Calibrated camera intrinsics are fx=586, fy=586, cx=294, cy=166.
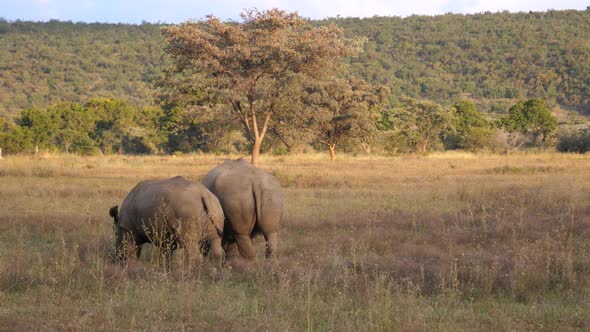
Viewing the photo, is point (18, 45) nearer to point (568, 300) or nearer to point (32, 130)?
point (32, 130)

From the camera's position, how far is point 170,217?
7.57m

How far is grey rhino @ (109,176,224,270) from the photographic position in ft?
24.7

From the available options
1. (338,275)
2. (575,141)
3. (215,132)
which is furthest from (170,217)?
(215,132)

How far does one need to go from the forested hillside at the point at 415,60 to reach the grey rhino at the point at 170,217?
75348 mm

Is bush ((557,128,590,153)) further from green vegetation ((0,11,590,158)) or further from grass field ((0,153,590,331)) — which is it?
grass field ((0,153,590,331))

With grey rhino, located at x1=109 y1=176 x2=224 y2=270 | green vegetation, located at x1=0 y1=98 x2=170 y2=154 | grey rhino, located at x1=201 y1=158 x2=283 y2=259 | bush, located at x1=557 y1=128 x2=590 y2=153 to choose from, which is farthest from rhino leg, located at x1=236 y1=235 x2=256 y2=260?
green vegetation, located at x1=0 y1=98 x2=170 y2=154

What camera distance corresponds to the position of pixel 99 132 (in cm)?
5403

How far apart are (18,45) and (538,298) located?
132 m

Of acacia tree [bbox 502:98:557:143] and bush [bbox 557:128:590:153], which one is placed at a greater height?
acacia tree [bbox 502:98:557:143]

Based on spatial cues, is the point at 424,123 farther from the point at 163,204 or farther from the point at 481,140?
the point at 163,204

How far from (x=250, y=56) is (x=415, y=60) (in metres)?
101

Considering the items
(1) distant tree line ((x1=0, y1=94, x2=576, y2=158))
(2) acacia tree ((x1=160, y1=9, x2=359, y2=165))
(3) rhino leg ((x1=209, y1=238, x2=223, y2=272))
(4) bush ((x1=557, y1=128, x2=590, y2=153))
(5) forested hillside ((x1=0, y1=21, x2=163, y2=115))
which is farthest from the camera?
(5) forested hillside ((x1=0, y1=21, x2=163, y2=115))

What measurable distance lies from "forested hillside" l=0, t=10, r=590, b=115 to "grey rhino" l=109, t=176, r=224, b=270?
2966 inches

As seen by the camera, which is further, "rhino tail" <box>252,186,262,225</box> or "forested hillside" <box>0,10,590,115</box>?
"forested hillside" <box>0,10,590,115</box>
